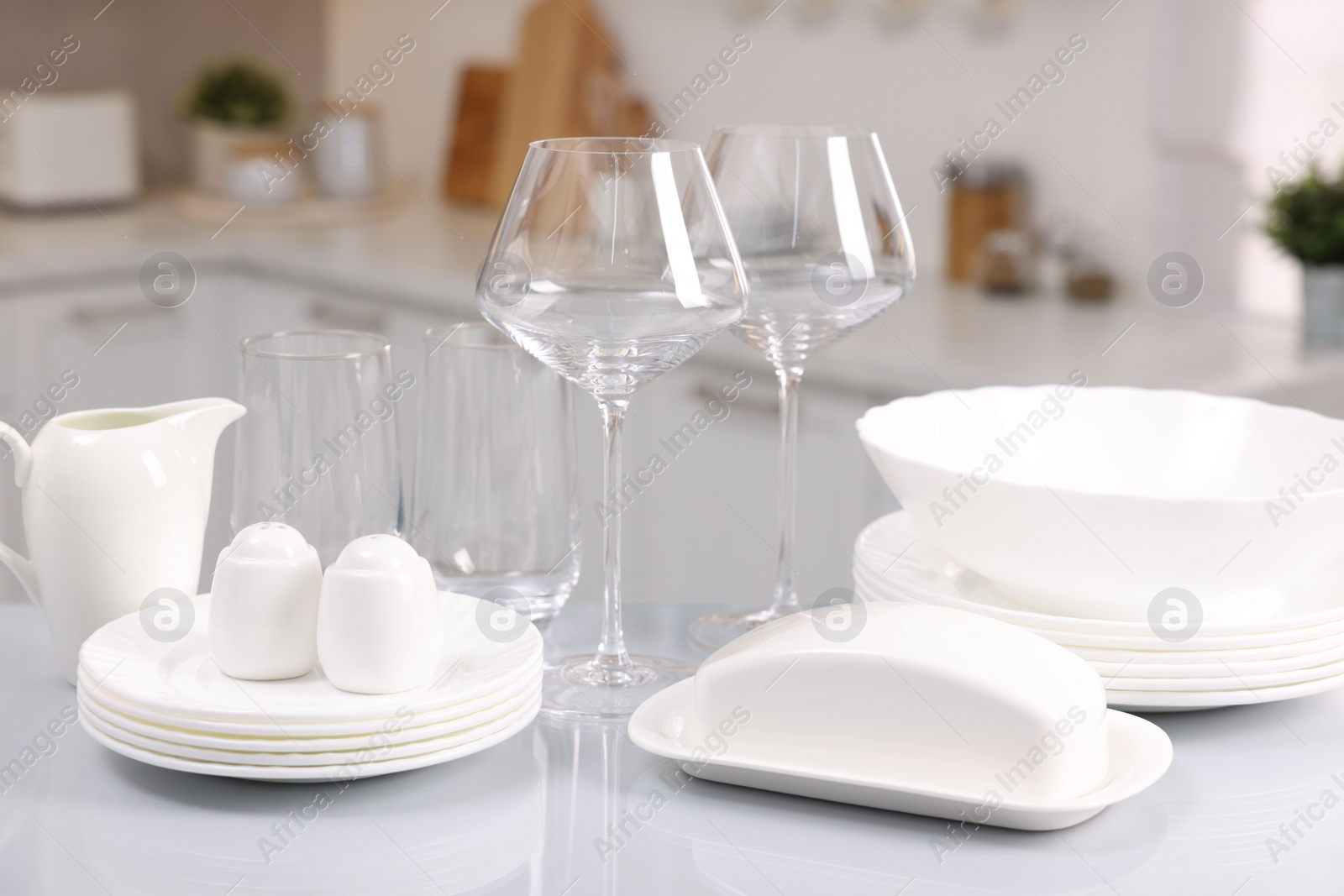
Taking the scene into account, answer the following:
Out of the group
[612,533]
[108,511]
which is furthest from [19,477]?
[612,533]

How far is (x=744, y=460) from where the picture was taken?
1925 mm

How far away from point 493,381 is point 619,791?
24cm

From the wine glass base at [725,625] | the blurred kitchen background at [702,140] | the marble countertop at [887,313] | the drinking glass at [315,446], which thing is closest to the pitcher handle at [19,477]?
the drinking glass at [315,446]

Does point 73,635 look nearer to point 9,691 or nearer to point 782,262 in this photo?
point 9,691

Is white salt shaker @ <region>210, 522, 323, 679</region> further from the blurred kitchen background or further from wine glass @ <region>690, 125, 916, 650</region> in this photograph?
the blurred kitchen background

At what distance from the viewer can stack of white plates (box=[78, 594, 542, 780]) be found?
59 centimetres

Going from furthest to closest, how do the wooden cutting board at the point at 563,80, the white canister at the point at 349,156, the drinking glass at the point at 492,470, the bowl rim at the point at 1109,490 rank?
the white canister at the point at 349,156 < the wooden cutting board at the point at 563,80 < the drinking glass at the point at 492,470 < the bowl rim at the point at 1109,490

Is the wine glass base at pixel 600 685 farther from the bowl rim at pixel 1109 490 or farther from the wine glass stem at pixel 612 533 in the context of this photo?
the bowl rim at pixel 1109 490

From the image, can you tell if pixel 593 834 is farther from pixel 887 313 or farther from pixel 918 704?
pixel 887 313

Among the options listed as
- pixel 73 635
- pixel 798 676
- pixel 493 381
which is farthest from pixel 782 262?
pixel 73 635

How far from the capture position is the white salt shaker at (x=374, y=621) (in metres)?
0.61

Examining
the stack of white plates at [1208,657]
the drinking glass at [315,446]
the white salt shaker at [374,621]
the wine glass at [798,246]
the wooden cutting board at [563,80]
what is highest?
the wooden cutting board at [563,80]

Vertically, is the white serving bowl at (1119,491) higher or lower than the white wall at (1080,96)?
lower

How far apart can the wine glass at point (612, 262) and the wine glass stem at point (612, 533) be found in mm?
27
